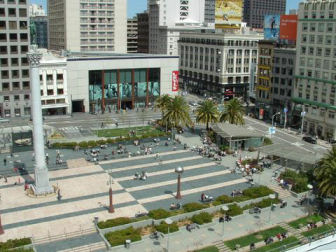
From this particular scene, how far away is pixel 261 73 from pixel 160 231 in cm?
8073

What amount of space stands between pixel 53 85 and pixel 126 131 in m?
27.1

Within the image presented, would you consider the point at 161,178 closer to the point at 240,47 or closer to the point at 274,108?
the point at 274,108

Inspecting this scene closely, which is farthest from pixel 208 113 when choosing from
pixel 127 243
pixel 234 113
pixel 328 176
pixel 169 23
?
pixel 169 23

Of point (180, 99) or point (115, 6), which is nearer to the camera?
point (180, 99)

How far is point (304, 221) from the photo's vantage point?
185 feet

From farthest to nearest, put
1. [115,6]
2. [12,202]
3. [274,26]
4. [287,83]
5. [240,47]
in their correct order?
1. [115,6]
2. [240,47]
3. [274,26]
4. [287,83]
5. [12,202]

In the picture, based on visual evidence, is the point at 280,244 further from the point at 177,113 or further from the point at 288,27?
the point at 288,27

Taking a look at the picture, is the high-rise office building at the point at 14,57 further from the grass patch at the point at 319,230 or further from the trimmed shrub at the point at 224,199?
the grass patch at the point at 319,230

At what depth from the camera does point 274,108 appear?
117 metres

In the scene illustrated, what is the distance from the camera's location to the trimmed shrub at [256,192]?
61.9 meters

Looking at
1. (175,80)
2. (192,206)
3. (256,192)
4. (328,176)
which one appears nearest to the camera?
(192,206)

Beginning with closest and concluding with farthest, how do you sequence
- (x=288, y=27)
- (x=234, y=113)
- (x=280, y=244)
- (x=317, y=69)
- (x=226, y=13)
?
(x=280, y=244), (x=234, y=113), (x=317, y=69), (x=288, y=27), (x=226, y=13)

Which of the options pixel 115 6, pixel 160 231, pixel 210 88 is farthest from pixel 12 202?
pixel 115 6

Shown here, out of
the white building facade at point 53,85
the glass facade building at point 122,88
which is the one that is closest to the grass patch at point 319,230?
the glass facade building at point 122,88
